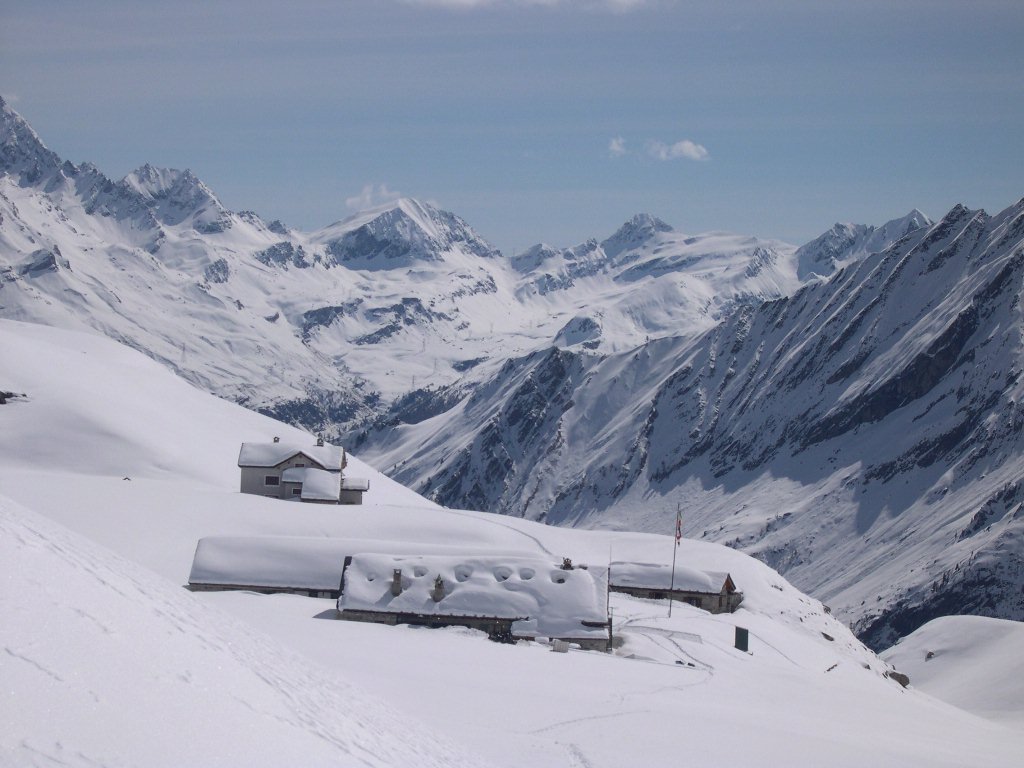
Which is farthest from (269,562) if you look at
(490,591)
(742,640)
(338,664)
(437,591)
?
(338,664)

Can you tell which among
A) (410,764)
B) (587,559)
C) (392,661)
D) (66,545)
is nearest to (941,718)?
(392,661)

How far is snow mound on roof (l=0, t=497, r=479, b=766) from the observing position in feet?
37.4

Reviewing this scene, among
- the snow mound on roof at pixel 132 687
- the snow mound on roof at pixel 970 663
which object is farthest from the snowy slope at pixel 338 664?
the snow mound on roof at pixel 970 663

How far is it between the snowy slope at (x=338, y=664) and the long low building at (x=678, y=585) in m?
1.93

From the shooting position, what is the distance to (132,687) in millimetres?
12734

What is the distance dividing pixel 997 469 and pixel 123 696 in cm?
20767

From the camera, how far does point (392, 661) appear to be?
33.7 meters

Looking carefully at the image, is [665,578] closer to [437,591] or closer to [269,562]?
[437,591]

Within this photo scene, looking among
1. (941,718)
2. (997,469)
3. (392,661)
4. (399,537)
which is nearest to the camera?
(392,661)

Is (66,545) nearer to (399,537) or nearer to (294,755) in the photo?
(294,755)

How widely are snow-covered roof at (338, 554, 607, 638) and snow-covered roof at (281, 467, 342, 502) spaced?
104 ft

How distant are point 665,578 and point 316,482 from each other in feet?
92.6

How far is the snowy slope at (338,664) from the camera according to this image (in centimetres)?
1260

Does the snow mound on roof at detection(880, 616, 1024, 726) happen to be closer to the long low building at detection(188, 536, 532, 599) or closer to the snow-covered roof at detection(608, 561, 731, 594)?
the snow-covered roof at detection(608, 561, 731, 594)
